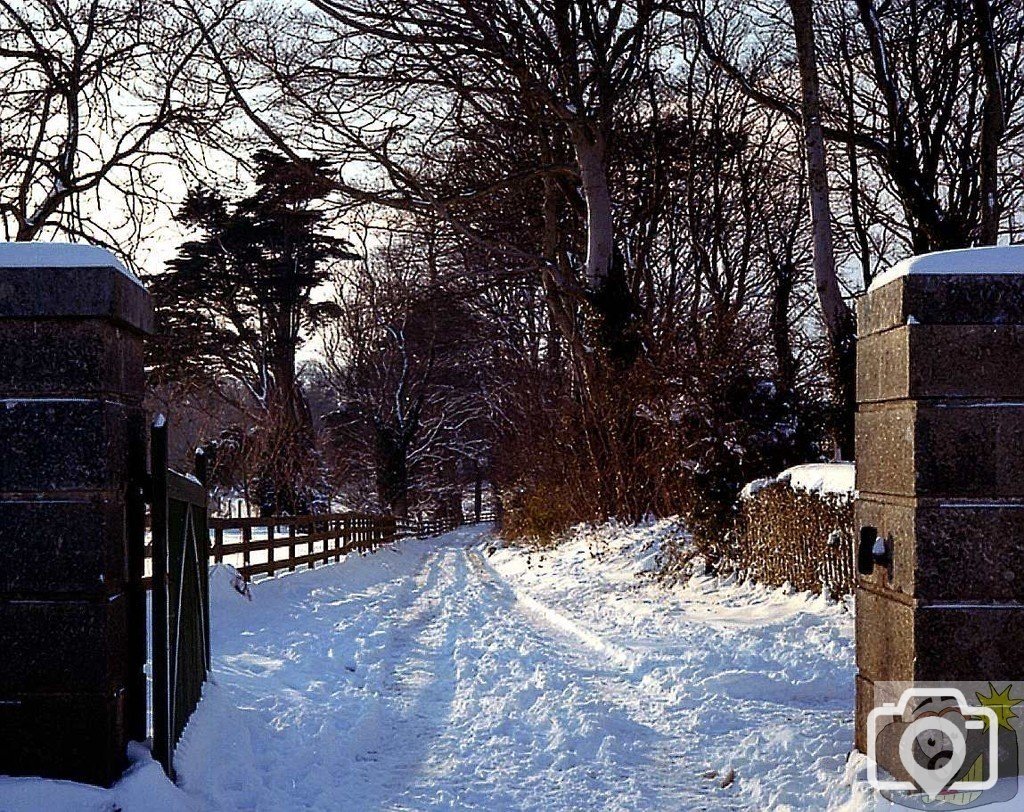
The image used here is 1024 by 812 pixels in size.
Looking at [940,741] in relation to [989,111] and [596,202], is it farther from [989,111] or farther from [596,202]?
[596,202]

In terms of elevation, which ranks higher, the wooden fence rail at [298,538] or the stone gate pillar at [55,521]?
the stone gate pillar at [55,521]

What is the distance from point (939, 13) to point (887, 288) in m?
18.8

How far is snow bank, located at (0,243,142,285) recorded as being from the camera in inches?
201

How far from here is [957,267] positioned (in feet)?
17.3

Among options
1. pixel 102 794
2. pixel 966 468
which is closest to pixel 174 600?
pixel 102 794

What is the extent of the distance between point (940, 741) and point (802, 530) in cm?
739

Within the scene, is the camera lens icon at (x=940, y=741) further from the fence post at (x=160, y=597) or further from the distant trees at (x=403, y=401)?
the distant trees at (x=403, y=401)

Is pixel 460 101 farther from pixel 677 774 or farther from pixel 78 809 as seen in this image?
pixel 78 809

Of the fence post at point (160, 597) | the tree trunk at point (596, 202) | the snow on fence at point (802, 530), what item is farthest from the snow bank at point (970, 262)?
the tree trunk at point (596, 202)

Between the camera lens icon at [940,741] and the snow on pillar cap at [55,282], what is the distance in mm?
4244

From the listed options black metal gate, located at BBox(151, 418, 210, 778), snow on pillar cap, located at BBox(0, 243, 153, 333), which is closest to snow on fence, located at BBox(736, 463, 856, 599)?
black metal gate, located at BBox(151, 418, 210, 778)

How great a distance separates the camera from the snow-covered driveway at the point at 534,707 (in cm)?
636

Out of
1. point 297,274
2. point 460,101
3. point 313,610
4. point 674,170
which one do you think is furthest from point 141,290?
point 297,274

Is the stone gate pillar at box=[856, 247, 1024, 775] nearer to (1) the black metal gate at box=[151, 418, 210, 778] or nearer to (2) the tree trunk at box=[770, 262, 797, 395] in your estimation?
(1) the black metal gate at box=[151, 418, 210, 778]
